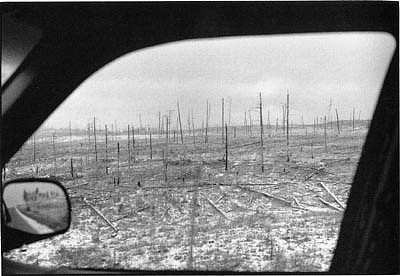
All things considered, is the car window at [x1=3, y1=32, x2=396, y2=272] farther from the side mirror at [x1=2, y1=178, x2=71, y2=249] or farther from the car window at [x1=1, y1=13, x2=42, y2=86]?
the car window at [x1=1, y1=13, x2=42, y2=86]

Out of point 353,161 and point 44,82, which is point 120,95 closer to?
point 44,82

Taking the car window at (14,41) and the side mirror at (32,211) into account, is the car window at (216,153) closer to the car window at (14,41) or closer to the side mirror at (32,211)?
the side mirror at (32,211)

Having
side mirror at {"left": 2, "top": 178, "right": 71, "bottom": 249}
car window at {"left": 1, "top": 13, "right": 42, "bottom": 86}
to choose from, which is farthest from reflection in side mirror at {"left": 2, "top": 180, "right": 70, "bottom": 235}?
car window at {"left": 1, "top": 13, "right": 42, "bottom": 86}

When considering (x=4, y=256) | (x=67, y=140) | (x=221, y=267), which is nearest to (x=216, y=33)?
(x=67, y=140)

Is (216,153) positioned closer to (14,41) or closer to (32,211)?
(32,211)

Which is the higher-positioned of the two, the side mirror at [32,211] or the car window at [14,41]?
the car window at [14,41]

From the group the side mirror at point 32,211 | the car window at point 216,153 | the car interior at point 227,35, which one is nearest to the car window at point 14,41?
the car interior at point 227,35
